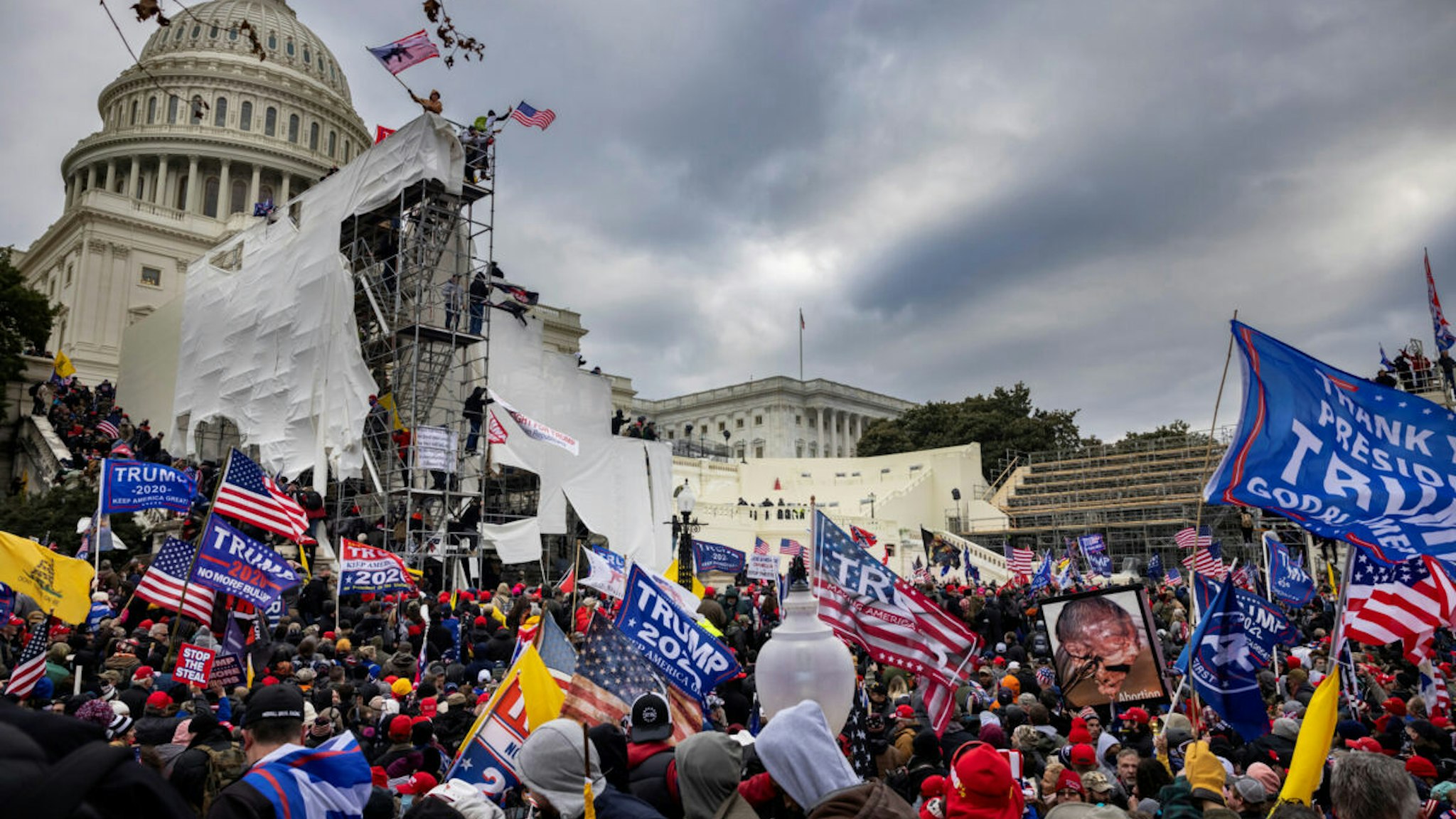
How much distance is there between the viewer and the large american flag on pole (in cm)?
689

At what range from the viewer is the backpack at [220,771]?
4445mm

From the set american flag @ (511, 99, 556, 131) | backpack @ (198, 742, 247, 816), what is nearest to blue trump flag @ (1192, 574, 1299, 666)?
backpack @ (198, 742, 247, 816)

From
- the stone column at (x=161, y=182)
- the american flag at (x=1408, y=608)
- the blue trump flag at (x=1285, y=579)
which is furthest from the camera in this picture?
the stone column at (x=161, y=182)

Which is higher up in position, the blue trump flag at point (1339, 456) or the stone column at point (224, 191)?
the stone column at point (224, 191)

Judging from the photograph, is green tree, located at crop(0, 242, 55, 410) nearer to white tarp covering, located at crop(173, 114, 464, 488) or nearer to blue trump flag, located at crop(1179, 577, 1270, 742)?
white tarp covering, located at crop(173, 114, 464, 488)

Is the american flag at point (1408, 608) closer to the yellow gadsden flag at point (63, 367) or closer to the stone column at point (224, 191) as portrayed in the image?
the yellow gadsden flag at point (63, 367)

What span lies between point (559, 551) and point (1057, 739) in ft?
89.1

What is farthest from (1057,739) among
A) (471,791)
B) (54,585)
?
(54,585)

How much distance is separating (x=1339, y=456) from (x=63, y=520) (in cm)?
2440

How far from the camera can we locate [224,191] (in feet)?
211

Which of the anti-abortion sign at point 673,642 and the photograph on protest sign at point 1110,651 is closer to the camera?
the anti-abortion sign at point 673,642

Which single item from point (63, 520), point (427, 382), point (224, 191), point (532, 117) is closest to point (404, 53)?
point (532, 117)

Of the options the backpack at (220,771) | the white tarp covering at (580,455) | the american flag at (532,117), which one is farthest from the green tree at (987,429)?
the backpack at (220,771)

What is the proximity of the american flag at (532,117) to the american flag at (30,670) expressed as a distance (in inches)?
828
